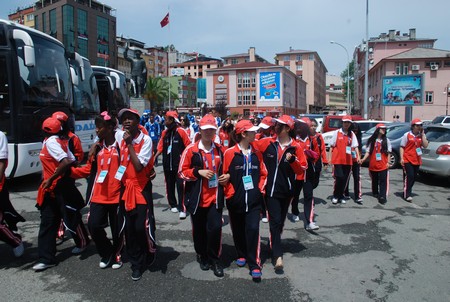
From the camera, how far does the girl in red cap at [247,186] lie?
3.90 m

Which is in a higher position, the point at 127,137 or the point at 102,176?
the point at 127,137

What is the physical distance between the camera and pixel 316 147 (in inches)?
262

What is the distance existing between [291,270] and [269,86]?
74209 millimetres

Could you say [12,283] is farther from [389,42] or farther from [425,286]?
[389,42]

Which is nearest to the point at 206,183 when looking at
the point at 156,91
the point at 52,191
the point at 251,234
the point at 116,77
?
the point at 251,234

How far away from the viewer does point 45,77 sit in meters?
8.55

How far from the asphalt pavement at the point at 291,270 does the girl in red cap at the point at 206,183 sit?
52 cm

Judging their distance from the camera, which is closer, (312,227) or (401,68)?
(312,227)

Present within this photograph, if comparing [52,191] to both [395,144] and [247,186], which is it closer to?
[247,186]

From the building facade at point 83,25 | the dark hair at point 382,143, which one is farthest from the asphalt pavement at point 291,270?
the building facade at point 83,25

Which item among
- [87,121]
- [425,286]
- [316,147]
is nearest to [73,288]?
[425,286]

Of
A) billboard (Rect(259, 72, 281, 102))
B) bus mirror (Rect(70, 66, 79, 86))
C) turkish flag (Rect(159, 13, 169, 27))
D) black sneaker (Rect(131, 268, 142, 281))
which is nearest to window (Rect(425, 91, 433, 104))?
billboard (Rect(259, 72, 281, 102))

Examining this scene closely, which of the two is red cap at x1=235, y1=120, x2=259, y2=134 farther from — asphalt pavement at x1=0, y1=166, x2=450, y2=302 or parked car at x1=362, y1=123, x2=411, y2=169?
parked car at x1=362, y1=123, x2=411, y2=169

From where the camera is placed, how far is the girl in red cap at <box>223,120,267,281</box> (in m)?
3.90
